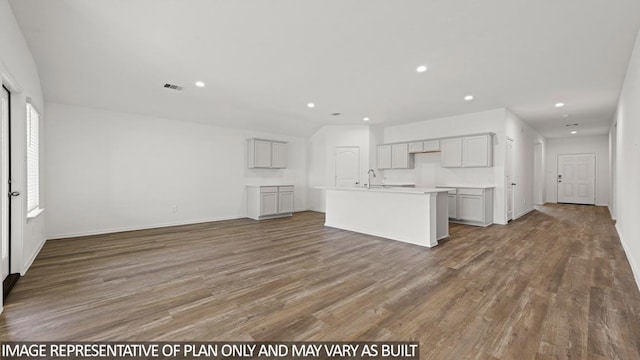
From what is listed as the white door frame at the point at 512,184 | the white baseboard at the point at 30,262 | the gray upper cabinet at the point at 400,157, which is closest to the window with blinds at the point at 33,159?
the white baseboard at the point at 30,262

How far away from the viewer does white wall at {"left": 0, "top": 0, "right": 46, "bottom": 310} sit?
2.55 metres

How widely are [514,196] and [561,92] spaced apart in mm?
2737

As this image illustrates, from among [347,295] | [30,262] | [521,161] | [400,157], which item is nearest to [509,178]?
[521,161]

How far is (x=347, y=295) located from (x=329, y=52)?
2.71 meters

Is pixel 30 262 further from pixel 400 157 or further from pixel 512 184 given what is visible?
pixel 512 184

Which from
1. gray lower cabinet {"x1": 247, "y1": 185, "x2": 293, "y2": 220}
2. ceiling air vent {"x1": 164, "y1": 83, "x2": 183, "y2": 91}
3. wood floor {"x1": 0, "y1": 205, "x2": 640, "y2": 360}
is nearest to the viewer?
wood floor {"x1": 0, "y1": 205, "x2": 640, "y2": 360}

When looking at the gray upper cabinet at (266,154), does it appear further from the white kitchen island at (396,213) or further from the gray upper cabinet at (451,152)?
the gray upper cabinet at (451,152)

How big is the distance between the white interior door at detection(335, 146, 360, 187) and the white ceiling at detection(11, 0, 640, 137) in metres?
2.28

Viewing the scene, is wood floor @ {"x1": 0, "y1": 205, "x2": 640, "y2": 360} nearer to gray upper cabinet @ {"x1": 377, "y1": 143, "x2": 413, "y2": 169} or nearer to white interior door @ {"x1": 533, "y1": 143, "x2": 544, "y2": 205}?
gray upper cabinet @ {"x1": 377, "y1": 143, "x2": 413, "y2": 169}

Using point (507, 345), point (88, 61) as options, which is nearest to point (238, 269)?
point (507, 345)

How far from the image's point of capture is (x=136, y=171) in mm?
5621

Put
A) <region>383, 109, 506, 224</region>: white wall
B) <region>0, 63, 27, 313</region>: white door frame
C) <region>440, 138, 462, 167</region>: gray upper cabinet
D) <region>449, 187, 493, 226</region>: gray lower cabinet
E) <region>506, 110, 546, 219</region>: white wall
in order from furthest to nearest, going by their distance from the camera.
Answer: <region>506, 110, 546, 219</region>: white wall
<region>440, 138, 462, 167</region>: gray upper cabinet
<region>383, 109, 506, 224</region>: white wall
<region>449, 187, 493, 226</region>: gray lower cabinet
<region>0, 63, 27, 313</region>: white door frame

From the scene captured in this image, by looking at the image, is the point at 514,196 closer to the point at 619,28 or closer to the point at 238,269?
the point at 619,28

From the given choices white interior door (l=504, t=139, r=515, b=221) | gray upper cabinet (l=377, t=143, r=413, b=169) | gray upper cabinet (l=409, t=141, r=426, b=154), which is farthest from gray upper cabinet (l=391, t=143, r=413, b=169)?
white interior door (l=504, t=139, r=515, b=221)
